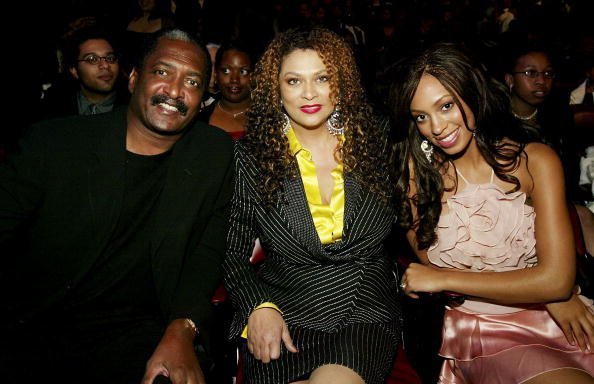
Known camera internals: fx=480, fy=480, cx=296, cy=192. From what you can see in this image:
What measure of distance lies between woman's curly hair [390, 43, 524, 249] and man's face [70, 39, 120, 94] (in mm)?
3062

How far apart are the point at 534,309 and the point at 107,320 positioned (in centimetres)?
178

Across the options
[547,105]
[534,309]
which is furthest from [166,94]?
[547,105]

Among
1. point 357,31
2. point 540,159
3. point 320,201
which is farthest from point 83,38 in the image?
point 357,31

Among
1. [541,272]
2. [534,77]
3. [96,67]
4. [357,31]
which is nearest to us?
[541,272]

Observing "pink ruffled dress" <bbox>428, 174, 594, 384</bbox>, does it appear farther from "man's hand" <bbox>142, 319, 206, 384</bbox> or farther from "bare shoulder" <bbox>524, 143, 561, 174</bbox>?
"man's hand" <bbox>142, 319, 206, 384</bbox>

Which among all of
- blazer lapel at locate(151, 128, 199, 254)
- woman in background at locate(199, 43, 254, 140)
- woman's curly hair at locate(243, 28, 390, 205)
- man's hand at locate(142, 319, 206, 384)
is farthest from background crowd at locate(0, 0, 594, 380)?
man's hand at locate(142, 319, 206, 384)

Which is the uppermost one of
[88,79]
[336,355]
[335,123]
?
[88,79]

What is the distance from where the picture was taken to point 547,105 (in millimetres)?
4051

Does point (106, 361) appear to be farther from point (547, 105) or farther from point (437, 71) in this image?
point (547, 105)

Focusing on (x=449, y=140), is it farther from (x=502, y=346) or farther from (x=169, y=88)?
(x=169, y=88)


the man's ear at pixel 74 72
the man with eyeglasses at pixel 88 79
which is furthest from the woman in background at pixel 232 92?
the man's ear at pixel 74 72

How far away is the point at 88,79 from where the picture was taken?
4.32 metres

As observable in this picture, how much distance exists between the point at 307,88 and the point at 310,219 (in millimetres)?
601

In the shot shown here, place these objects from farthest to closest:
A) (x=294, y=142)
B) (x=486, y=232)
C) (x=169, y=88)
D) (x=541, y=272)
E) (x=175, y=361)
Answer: (x=294, y=142) → (x=169, y=88) → (x=486, y=232) → (x=541, y=272) → (x=175, y=361)
